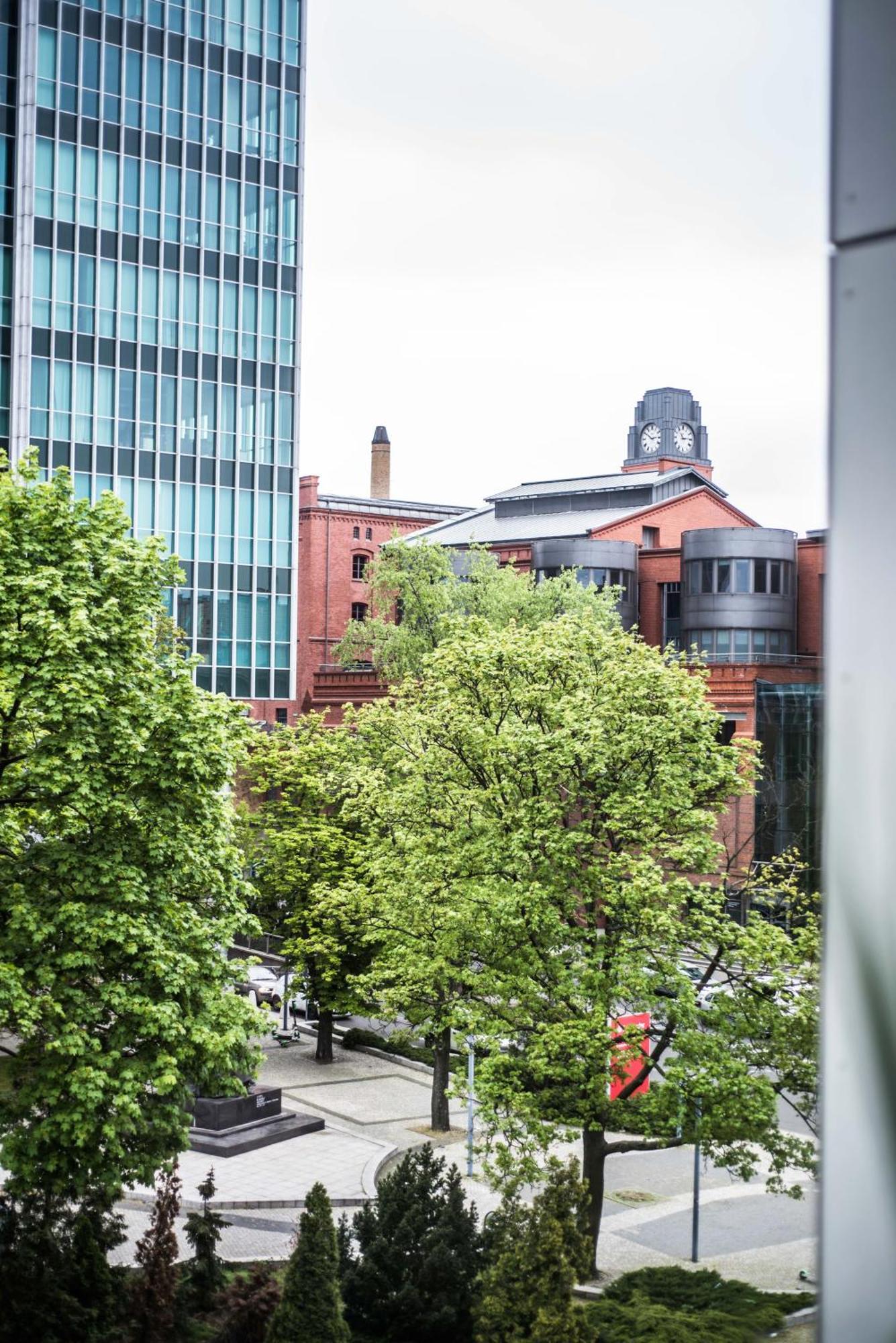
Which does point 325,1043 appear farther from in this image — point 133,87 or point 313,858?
point 133,87

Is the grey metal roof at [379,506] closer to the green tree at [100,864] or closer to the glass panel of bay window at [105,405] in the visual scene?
the glass panel of bay window at [105,405]

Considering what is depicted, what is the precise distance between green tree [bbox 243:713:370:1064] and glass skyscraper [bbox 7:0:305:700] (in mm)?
20235

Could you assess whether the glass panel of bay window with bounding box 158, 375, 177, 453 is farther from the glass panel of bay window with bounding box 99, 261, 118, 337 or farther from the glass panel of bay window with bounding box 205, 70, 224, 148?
the glass panel of bay window with bounding box 205, 70, 224, 148

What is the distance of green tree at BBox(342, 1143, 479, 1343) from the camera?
15.9 metres

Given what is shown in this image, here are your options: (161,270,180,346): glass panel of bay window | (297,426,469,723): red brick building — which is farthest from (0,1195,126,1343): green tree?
(297,426,469,723): red brick building

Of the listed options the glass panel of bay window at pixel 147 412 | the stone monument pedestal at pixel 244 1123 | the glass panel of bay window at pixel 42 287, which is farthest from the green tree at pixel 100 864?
the glass panel of bay window at pixel 147 412

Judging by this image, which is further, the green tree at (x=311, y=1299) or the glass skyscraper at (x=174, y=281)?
the glass skyscraper at (x=174, y=281)

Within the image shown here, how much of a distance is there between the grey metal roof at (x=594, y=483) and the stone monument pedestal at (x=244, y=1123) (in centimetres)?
5281

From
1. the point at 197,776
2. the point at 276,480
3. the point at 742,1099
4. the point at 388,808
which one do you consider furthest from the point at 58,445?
the point at 742,1099

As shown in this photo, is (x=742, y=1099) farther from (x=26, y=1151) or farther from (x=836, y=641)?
(x=836, y=641)

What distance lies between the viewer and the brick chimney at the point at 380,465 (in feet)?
309

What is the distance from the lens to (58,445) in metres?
50.2

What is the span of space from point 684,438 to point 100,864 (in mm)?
138938

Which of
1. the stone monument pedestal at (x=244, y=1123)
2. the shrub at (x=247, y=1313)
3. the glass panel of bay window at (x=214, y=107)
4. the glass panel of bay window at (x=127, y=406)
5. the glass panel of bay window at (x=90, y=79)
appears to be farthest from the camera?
the glass panel of bay window at (x=214, y=107)
